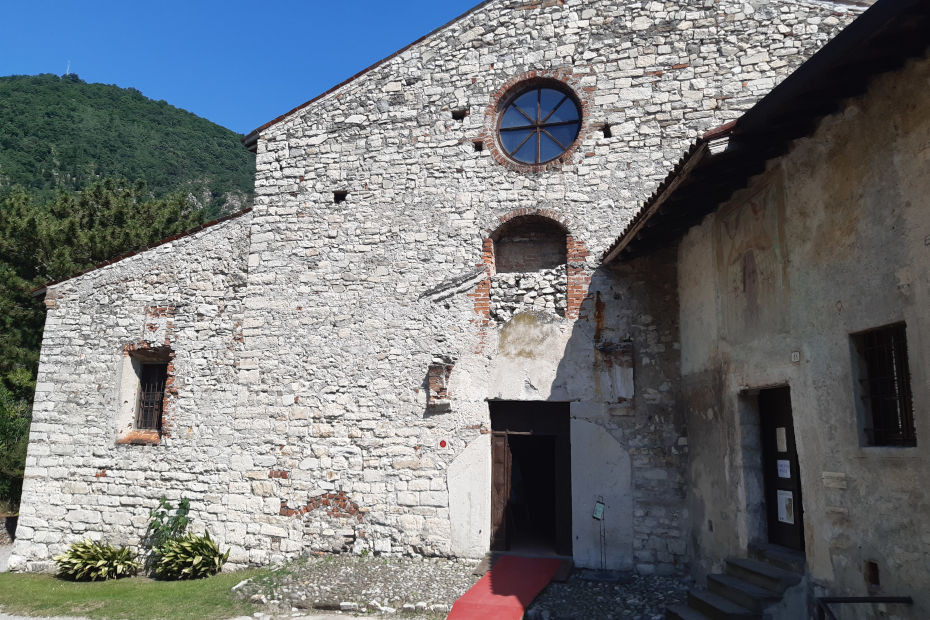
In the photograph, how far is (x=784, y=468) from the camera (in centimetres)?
618

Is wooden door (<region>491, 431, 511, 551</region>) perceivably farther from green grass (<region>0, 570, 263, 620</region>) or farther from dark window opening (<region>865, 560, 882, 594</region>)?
dark window opening (<region>865, 560, 882, 594</region>)

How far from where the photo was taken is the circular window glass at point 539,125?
9492mm

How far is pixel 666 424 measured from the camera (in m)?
8.35

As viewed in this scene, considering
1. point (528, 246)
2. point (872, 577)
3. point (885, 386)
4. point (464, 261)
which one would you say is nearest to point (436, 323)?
point (464, 261)

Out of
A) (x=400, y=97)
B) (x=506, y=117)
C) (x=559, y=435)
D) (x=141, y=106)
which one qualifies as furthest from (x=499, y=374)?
(x=141, y=106)

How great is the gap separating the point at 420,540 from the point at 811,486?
5022 millimetres

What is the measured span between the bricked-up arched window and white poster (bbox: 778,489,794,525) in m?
4.26

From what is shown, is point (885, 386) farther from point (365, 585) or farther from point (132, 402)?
point (132, 402)

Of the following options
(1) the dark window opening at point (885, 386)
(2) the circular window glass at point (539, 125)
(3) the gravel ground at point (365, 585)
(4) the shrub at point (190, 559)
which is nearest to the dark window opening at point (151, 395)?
(4) the shrub at point (190, 559)

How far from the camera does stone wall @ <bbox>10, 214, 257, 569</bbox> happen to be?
9.56 meters

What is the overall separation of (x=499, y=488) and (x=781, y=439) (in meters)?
3.73

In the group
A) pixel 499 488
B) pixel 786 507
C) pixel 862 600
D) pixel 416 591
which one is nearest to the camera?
pixel 862 600

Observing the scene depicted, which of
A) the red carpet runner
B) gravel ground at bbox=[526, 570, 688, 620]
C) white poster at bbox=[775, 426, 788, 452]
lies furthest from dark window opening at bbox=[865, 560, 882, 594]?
the red carpet runner

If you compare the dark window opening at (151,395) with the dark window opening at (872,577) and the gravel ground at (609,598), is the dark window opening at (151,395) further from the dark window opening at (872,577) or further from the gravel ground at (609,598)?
the dark window opening at (872,577)
